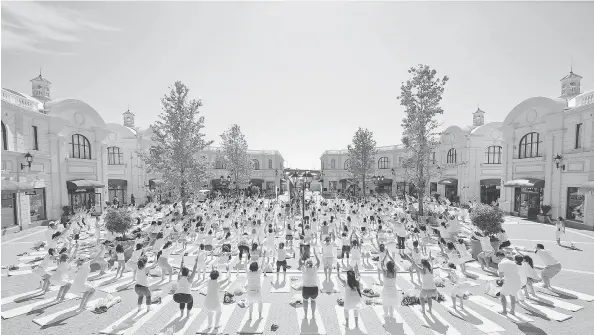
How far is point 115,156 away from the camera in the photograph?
33.9 metres

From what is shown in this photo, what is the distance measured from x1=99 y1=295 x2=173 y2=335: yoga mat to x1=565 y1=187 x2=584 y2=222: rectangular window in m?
26.1

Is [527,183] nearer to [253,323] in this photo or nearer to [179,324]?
[253,323]

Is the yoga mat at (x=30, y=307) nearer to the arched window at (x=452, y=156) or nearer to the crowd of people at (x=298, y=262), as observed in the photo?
the crowd of people at (x=298, y=262)

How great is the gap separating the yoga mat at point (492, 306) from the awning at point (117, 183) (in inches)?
1443

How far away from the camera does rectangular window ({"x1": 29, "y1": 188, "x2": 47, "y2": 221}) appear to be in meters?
19.3

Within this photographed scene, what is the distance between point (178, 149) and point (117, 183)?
60.3ft

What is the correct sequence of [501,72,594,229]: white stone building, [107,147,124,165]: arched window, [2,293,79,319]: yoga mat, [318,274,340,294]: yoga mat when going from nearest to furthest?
[2,293,79,319]: yoga mat, [318,274,340,294]: yoga mat, [501,72,594,229]: white stone building, [107,147,124,165]: arched window

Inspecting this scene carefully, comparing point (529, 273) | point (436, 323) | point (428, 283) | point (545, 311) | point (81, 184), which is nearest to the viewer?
point (436, 323)

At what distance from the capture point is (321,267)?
36.1 ft

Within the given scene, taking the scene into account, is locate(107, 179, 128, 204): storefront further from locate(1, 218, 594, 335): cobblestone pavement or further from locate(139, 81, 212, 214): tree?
locate(1, 218, 594, 335): cobblestone pavement

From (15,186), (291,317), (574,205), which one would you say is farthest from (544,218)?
(15,186)

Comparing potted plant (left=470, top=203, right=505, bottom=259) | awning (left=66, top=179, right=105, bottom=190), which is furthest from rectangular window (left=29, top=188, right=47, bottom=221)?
potted plant (left=470, top=203, right=505, bottom=259)

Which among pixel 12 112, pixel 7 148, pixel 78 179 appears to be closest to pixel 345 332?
pixel 7 148

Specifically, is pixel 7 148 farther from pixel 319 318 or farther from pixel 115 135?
pixel 319 318
